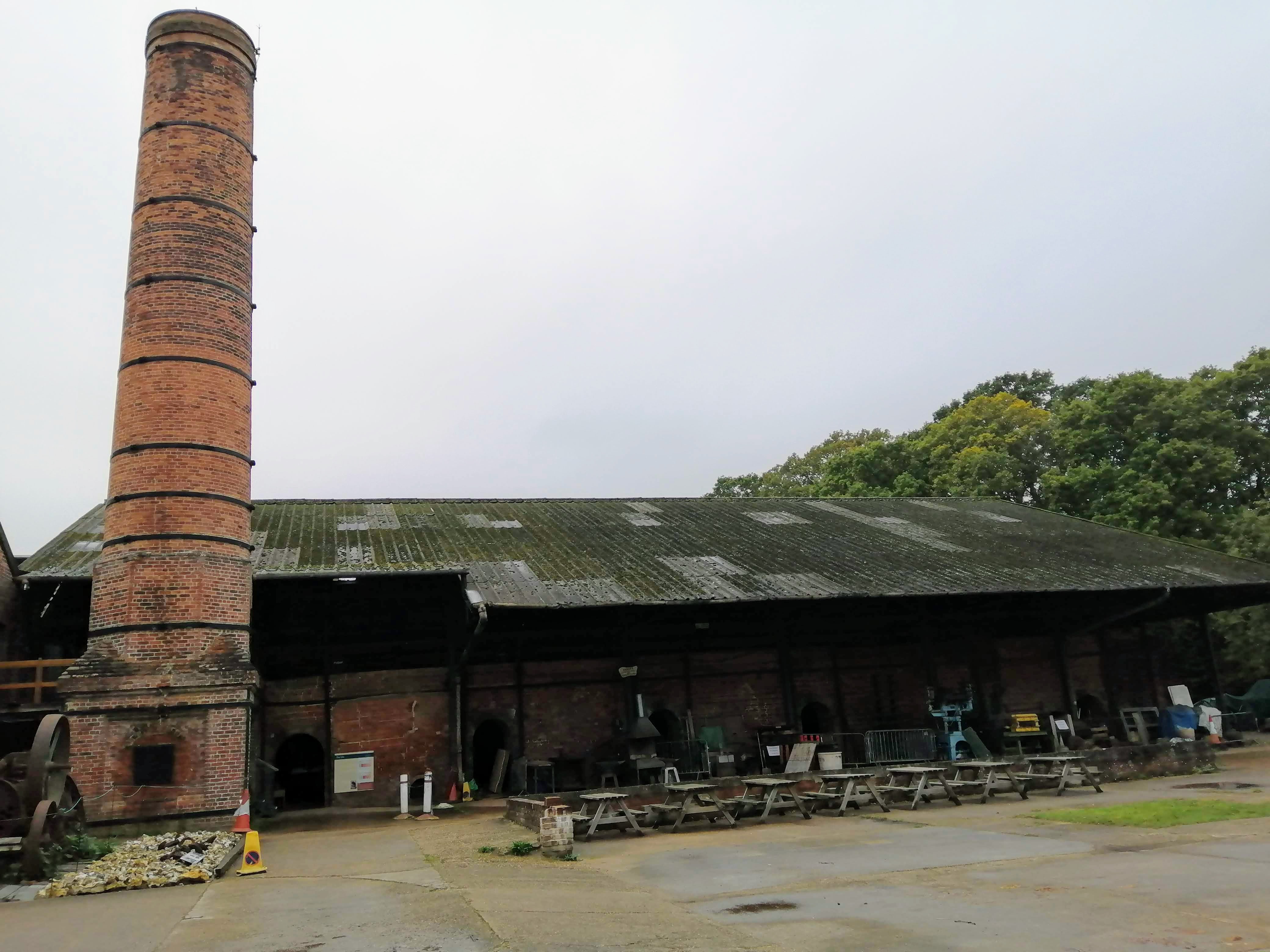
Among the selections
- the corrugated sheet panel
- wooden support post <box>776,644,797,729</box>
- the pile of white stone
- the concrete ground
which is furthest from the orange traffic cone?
wooden support post <box>776,644,797,729</box>

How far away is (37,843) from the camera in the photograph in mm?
8930

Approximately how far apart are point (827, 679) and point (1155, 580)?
7604mm

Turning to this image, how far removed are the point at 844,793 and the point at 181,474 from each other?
10540 mm

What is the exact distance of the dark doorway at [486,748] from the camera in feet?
60.9

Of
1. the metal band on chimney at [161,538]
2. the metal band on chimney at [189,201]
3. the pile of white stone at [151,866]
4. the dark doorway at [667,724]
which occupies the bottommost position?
the pile of white stone at [151,866]

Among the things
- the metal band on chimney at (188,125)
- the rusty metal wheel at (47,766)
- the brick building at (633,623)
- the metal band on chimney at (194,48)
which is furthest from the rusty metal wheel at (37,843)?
the metal band on chimney at (194,48)

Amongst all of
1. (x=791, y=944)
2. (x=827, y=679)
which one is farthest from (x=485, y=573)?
(x=791, y=944)

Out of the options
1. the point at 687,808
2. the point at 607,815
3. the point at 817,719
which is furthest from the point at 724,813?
the point at 817,719

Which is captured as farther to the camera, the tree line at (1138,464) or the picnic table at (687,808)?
the tree line at (1138,464)

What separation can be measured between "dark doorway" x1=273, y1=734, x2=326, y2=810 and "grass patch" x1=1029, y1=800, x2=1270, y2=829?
497 inches

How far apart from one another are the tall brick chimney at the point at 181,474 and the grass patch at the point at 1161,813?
1081cm

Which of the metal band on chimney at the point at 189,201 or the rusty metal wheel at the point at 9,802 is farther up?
the metal band on chimney at the point at 189,201

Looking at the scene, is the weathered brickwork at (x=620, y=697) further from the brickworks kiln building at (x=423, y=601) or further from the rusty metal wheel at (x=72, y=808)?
the rusty metal wheel at (x=72, y=808)

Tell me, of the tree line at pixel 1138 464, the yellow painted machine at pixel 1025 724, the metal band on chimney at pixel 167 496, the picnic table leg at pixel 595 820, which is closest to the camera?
the picnic table leg at pixel 595 820
